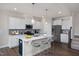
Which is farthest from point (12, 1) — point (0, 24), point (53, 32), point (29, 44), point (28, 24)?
point (53, 32)

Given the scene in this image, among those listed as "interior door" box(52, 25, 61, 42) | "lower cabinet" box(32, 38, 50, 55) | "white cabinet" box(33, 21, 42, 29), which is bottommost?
"lower cabinet" box(32, 38, 50, 55)

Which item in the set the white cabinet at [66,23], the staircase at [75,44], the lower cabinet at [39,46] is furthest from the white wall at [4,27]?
the white cabinet at [66,23]

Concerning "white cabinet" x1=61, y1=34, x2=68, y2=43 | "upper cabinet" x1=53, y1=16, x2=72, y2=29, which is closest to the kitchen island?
"white cabinet" x1=61, y1=34, x2=68, y2=43

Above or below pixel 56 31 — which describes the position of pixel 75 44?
below

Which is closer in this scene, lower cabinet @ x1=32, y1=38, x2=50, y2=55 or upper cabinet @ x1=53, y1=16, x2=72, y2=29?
lower cabinet @ x1=32, y1=38, x2=50, y2=55

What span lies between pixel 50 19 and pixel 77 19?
5.77ft

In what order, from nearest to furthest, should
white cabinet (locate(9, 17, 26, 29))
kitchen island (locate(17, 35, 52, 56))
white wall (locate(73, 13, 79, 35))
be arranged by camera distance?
kitchen island (locate(17, 35, 52, 56)), white cabinet (locate(9, 17, 26, 29)), white wall (locate(73, 13, 79, 35))

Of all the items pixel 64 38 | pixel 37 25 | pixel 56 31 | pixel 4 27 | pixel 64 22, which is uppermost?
pixel 64 22

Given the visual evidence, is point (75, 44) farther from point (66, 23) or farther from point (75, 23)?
point (66, 23)

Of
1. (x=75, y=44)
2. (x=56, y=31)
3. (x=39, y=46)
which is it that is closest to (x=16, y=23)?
(x=39, y=46)

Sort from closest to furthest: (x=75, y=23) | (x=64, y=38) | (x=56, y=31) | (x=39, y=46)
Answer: (x=39, y=46) < (x=75, y=23) < (x=64, y=38) < (x=56, y=31)

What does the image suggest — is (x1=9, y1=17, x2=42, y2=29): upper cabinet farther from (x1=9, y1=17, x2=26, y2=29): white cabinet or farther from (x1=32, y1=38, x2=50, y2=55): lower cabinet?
(x1=32, y1=38, x2=50, y2=55): lower cabinet

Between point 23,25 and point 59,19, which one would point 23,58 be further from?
point 59,19

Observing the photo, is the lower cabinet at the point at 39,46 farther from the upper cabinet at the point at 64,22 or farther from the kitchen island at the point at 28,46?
the upper cabinet at the point at 64,22
